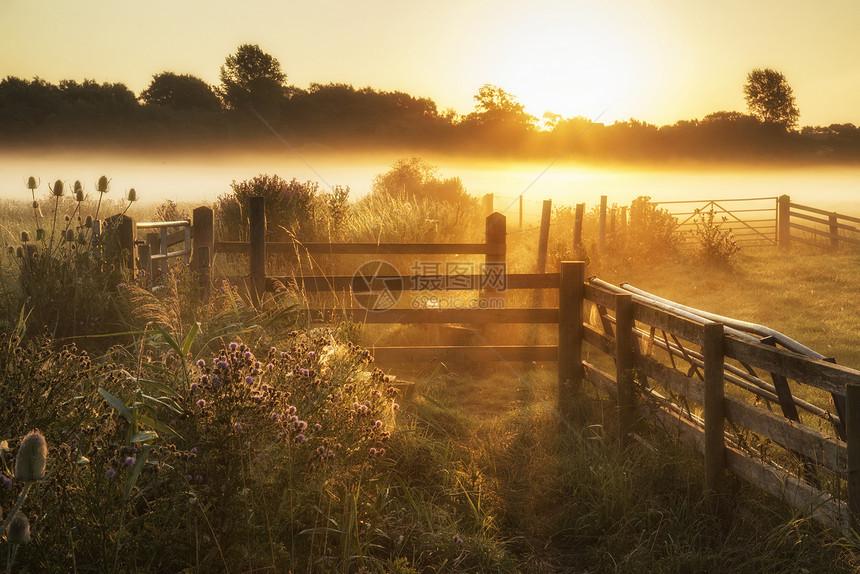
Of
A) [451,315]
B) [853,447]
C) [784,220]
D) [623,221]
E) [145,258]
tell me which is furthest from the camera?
[784,220]

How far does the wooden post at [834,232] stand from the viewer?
58.6 feet

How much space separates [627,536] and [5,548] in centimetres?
290

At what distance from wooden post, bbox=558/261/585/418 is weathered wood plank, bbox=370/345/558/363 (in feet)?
2.95

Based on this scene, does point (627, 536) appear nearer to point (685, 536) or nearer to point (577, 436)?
point (685, 536)

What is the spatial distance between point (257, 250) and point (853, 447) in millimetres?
5440

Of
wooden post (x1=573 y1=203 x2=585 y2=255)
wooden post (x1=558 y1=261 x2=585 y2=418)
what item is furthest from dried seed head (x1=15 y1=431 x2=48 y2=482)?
wooden post (x1=573 y1=203 x2=585 y2=255)

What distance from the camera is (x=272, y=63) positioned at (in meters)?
34.7

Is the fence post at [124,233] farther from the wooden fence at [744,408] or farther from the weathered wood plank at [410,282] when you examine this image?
the wooden fence at [744,408]

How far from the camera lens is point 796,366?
3.04 meters

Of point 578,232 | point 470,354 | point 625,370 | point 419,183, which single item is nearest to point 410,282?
point 470,354

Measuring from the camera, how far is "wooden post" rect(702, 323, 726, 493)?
141 inches

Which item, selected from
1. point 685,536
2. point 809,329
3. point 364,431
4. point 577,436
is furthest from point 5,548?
point 809,329

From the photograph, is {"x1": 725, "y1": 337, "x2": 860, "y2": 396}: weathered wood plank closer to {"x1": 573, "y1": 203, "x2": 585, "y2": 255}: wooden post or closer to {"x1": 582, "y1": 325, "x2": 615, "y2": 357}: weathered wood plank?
{"x1": 582, "y1": 325, "x2": 615, "y2": 357}: weathered wood plank

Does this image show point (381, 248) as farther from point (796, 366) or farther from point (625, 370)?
A: point (796, 366)
